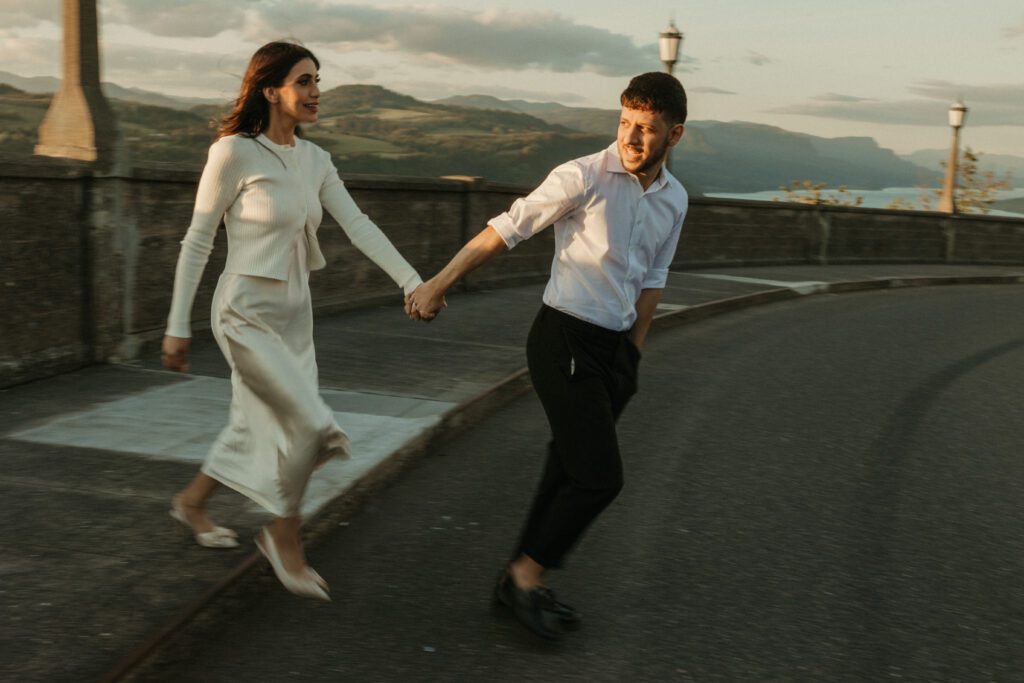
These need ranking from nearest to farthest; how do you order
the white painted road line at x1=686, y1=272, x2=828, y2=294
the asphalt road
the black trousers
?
1. the asphalt road
2. the black trousers
3. the white painted road line at x1=686, y1=272, x2=828, y2=294

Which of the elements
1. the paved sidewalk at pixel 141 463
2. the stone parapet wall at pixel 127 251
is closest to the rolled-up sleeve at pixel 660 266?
the paved sidewalk at pixel 141 463

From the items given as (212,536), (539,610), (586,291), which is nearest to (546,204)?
(586,291)

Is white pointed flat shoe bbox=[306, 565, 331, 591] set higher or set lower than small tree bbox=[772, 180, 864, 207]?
lower

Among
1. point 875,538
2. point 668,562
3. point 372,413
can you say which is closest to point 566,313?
point 668,562

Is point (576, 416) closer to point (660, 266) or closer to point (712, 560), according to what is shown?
point (660, 266)

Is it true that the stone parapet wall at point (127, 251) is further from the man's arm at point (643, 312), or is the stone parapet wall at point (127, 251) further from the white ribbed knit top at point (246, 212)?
the man's arm at point (643, 312)

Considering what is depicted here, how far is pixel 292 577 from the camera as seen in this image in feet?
13.3

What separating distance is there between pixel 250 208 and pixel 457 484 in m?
2.38

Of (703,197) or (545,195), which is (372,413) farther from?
(703,197)

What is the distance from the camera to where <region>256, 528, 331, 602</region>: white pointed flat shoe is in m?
4.05

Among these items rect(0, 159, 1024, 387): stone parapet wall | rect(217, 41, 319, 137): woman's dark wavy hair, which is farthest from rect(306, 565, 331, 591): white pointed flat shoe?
rect(0, 159, 1024, 387): stone parapet wall

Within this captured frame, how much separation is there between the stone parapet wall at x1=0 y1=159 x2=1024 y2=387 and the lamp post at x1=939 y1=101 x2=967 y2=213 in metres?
13.7

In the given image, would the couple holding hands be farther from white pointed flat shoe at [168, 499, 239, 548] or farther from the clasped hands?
white pointed flat shoe at [168, 499, 239, 548]

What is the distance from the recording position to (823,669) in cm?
378
